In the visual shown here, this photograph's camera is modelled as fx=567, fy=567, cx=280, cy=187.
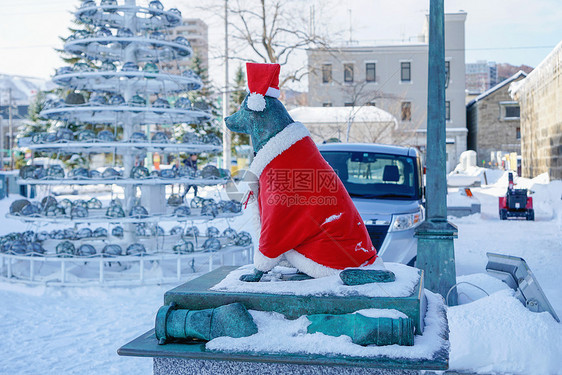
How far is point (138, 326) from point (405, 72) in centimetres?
4367

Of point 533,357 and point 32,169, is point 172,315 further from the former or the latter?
point 32,169

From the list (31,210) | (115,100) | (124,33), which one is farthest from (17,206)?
(124,33)

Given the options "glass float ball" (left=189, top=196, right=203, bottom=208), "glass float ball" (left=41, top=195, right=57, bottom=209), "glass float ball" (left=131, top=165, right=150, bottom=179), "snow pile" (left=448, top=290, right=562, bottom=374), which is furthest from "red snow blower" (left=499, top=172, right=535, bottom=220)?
"glass float ball" (left=41, top=195, right=57, bottom=209)

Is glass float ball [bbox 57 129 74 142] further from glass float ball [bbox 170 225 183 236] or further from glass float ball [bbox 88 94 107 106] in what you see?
glass float ball [bbox 170 225 183 236]

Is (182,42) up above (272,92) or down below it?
above

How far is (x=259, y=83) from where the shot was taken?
301cm

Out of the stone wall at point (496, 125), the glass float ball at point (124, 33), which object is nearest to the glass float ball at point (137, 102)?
the glass float ball at point (124, 33)

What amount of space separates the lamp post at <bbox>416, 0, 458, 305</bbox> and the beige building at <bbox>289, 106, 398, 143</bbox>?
24.2m

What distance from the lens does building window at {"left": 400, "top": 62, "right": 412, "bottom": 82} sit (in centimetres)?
4688

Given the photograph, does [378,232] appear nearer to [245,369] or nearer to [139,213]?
[139,213]

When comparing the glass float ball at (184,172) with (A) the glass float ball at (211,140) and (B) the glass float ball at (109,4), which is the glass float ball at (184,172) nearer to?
(A) the glass float ball at (211,140)

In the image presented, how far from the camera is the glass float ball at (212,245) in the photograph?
930cm

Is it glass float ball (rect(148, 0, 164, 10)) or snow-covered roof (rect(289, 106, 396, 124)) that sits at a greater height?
snow-covered roof (rect(289, 106, 396, 124))

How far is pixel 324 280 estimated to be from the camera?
111 inches
